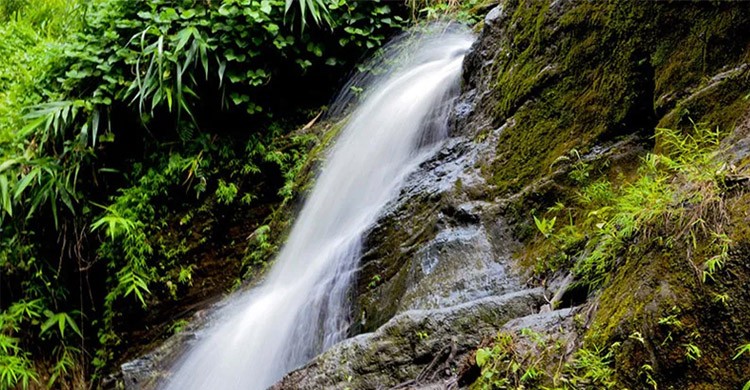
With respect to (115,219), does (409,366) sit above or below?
below

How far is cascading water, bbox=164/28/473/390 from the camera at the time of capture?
2.94 m

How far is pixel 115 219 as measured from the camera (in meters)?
4.12

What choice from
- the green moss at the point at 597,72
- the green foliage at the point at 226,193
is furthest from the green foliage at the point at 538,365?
the green foliage at the point at 226,193

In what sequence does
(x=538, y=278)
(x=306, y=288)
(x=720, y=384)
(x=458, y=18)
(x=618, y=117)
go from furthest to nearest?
(x=458, y=18), (x=306, y=288), (x=618, y=117), (x=538, y=278), (x=720, y=384)

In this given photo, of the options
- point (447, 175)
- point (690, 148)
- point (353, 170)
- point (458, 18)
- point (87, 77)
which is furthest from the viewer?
point (458, 18)

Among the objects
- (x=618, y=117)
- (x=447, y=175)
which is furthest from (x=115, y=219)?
(x=618, y=117)

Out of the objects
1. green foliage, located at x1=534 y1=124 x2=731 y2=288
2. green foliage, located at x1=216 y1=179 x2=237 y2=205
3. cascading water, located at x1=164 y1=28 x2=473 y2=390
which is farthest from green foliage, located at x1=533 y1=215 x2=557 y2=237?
green foliage, located at x1=216 y1=179 x2=237 y2=205

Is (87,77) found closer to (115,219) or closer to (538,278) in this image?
(115,219)

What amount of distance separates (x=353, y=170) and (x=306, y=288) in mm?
948

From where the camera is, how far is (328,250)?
11.0 feet

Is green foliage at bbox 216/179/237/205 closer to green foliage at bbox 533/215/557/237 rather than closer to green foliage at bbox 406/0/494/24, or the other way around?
green foliage at bbox 406/0/494/24

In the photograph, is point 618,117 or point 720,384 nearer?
point 720,384

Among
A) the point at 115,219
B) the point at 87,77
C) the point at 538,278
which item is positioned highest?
the point at 87,77

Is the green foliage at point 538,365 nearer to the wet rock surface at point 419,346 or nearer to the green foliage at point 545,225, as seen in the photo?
the wet rock surface at point 419,346
